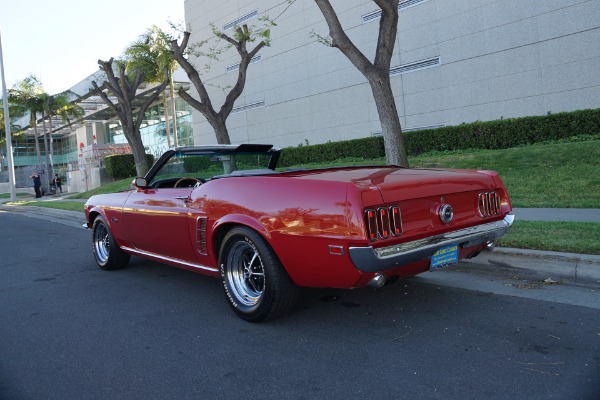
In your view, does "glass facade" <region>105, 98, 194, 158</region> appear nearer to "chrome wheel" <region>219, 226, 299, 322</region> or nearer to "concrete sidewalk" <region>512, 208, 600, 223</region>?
"concrete sidewalk" <region>512, 208, 600, 223</region>

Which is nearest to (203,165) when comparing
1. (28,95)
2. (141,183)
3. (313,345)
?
(141,183)

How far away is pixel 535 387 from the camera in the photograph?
2.69m

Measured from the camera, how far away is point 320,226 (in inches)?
132

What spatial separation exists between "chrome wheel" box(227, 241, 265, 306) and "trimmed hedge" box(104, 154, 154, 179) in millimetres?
28101

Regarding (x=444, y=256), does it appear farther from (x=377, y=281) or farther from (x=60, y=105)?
(x=60, y=105)

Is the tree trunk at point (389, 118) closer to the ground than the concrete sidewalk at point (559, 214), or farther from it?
farther from it

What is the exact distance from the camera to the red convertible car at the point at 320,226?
Answer: 10.8 feet

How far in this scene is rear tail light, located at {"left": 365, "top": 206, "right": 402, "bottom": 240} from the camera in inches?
128

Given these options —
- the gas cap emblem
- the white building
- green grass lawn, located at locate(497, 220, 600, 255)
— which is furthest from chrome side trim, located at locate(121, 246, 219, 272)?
the white building

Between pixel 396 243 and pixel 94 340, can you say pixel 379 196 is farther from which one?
pixel 94 340

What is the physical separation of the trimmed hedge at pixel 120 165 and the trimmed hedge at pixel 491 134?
17.6 meters

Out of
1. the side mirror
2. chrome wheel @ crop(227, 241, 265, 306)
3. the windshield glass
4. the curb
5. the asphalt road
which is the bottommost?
the asphalt road

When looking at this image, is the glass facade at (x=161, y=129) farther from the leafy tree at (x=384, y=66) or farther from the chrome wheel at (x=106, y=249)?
the chrome wheel at (x=106, y=249)

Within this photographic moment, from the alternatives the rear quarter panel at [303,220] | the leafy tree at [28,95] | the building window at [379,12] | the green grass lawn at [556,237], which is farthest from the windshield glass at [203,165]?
the leafy tree at [28,95]
